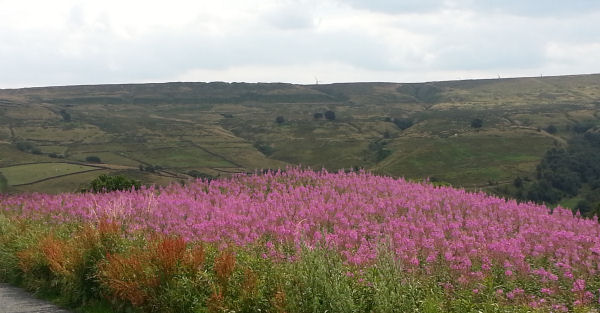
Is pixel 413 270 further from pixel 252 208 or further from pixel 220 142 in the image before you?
pixel 220 142

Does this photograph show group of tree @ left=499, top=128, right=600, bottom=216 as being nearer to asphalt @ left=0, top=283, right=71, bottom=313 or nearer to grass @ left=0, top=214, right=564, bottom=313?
grass @ left=0, top=214, right=564, bottom=313

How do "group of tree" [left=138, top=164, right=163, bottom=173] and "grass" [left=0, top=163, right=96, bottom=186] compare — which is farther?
"group of tree" [left=138, top=164, right=163, bottom=173]

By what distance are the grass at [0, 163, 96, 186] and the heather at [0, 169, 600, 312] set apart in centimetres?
9550

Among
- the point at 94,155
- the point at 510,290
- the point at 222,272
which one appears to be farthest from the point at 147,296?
the point at 94,155

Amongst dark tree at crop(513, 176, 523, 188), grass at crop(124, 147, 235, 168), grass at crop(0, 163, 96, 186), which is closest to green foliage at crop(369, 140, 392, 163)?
grass at crop(124, 147, 235, 168)

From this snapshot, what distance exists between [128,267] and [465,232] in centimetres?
691

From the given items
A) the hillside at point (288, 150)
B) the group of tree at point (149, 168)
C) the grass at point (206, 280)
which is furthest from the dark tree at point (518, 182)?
A: the grass at point (206, 280)

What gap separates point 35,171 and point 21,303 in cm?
11164

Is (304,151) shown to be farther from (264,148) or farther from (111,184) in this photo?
(111,184)

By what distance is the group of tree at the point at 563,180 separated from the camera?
94.2m

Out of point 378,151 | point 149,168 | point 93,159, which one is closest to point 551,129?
point 378,151

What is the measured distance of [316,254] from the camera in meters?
8.50

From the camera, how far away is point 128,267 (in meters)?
10.3

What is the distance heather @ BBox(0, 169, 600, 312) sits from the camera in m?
8.37
